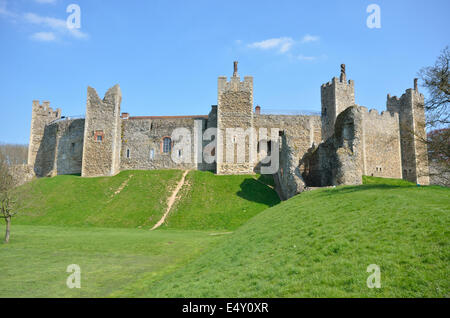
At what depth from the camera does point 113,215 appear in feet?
95.3

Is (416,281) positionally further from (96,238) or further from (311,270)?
(96,238)

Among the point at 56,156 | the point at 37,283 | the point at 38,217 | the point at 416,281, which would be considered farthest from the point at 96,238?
the point at 56,156

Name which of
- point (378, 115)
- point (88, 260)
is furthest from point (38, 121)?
point (378, 115)

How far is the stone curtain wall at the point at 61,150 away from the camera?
4162 centimetres

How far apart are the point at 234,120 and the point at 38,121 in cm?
2810

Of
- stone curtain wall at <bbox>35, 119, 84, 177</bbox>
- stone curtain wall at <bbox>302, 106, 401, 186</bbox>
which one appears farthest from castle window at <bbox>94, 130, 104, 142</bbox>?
stone curtain wall at <bbox>302, 106, 401, 186</bbox>

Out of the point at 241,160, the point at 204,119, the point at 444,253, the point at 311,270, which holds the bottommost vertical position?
the point at 311,270

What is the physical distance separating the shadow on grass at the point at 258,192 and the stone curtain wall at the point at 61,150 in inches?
806

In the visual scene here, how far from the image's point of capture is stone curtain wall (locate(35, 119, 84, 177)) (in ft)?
137

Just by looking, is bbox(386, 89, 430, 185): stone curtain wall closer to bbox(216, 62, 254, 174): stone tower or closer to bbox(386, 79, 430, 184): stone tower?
bbox(386, 79, 430, 184): stone tower

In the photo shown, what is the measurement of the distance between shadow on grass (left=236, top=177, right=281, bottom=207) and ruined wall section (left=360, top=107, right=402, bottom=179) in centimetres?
1401

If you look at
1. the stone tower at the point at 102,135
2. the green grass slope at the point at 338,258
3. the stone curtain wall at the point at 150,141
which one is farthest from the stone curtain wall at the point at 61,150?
the green grass slope at the point at 338,258

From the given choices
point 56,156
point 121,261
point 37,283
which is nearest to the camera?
point 37,283
